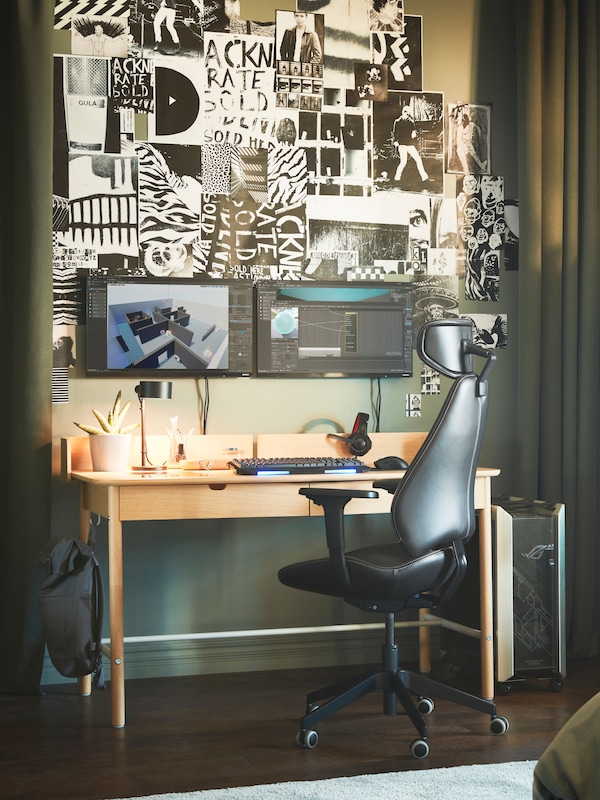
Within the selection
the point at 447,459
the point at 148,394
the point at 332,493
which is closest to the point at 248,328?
the point at 148,394

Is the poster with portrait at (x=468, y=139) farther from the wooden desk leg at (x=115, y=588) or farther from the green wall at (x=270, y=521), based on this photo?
the wooden desk leg at (x=115, y=588)

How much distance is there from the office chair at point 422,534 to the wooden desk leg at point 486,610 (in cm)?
38

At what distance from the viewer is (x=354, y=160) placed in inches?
155

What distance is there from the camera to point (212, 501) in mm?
3219

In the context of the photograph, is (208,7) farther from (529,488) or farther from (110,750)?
(110,750)

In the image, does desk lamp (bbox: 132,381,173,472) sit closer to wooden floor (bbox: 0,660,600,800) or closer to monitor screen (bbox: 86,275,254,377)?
monitor screen (bbox: 86,275,254,377)

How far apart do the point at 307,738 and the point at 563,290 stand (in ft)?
7.19

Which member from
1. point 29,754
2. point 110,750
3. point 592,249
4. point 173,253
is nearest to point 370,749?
point 110,750

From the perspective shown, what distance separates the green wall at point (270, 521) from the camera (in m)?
3.70

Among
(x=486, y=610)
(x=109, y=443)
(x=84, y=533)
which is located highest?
(x=109, y=443)

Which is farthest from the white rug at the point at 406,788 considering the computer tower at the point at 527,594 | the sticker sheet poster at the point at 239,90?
the sticker sheet poster at the point at 239,90

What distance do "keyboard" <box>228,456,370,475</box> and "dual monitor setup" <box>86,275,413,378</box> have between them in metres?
0.48

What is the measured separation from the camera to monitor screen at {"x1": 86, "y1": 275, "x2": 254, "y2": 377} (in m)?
3.66

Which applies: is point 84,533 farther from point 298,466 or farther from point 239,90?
point 239,90
